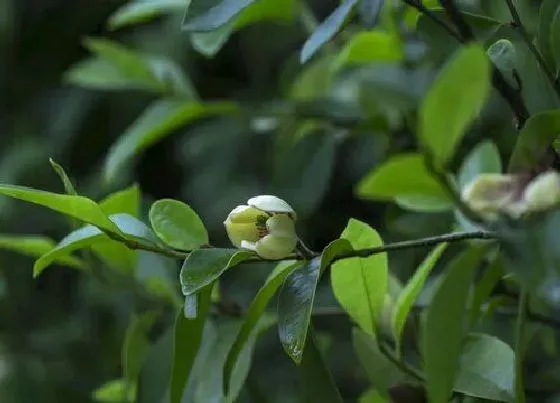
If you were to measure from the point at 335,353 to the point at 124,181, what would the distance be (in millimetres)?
255

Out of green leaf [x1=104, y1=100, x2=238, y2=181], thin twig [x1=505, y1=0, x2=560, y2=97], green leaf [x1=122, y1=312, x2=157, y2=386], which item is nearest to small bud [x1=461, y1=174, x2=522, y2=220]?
thin twig [x1=505, y1=0, x2=560, y2=97]

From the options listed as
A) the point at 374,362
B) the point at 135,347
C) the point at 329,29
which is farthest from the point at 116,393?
the point at 329,29

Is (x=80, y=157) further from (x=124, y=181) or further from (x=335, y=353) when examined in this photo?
(x=335, y=353)

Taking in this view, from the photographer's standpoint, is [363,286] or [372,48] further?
[372,48]

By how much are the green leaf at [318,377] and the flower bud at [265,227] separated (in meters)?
0.07

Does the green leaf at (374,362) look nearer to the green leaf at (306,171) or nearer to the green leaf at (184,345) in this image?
the green leaf at (184,345)

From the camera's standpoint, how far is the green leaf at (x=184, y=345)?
15.0 inches

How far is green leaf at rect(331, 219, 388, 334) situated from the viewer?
41 centimetres

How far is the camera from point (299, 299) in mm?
357

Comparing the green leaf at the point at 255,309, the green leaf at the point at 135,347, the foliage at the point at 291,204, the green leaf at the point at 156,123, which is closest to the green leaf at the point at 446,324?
the foliage at the point at 291,204

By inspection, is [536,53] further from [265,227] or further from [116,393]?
[116,393]

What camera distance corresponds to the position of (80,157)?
1029 millimetres

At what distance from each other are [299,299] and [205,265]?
0.04m

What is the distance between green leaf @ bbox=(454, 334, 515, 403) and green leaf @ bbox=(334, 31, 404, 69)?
0.73 ft
